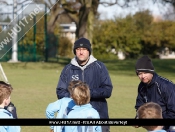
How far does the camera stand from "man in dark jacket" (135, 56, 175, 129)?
18.6 ft

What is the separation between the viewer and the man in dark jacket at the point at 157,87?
5684mm

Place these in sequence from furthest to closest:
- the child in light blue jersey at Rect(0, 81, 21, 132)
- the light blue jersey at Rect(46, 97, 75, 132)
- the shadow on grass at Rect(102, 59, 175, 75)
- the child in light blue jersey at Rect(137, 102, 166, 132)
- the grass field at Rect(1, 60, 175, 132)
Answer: the shadow on grass at Rect(102, 59, 175, 75) → the grass field at Rect(1, 60, 175, 132) → the light blue jersey at Rect(46, 97, 75, 132) → the child in light blue jersey at Rect(0, 81, 21, 132) → the child in light blue jersey at Rect(137, 102, 166, 132)

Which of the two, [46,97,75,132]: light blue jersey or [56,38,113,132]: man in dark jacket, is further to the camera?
[56,38,113,132]: man in dark jacket

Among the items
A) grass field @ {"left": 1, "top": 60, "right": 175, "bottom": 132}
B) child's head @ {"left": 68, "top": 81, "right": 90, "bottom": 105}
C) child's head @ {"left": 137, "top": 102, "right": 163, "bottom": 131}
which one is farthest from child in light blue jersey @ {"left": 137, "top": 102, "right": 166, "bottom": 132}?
grass field @ {"left": 1, "top": 60, "right": 175, "bottom": 132}

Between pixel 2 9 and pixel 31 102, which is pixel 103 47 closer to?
pixel 2 9

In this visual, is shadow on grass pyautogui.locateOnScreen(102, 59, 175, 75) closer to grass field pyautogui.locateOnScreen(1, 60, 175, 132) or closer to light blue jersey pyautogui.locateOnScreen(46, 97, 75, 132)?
grass field pyautogui.locateOnScreen(1, 60, 175, 132)

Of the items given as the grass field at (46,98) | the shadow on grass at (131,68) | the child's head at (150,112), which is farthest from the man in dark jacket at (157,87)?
the shadow on grass at (131,68)

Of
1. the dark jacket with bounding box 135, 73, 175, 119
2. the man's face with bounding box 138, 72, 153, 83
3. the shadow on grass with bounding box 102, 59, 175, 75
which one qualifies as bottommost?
the shadow on grass with bounding box 102, 59, 175, 75

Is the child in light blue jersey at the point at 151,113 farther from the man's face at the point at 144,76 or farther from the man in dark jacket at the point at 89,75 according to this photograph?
the man in dark jacket at the point at 89,75

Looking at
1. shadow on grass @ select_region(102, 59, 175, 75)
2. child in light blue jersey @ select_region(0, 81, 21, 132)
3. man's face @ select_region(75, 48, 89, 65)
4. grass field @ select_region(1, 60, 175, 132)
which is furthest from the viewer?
shadow on grass @ select_region(102, 59, 175, 75)

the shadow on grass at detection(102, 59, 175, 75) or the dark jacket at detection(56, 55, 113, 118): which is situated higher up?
the dark jacket at detection(56, 55, 113, 118)

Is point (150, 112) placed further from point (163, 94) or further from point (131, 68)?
point (131, 68)

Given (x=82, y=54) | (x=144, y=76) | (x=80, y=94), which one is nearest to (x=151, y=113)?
(x=80, y=94)

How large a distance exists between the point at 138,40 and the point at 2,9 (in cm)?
2669
